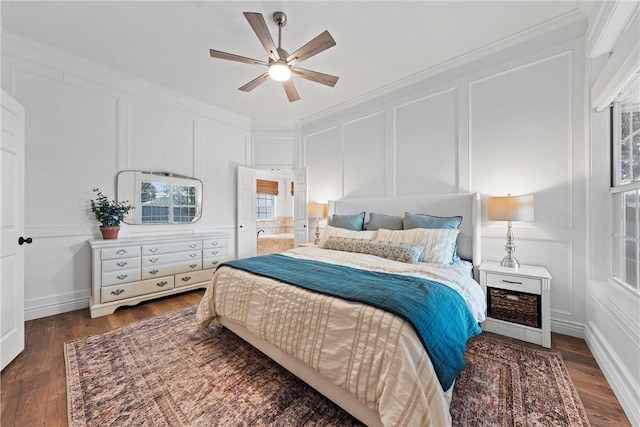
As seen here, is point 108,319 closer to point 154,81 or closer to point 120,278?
point 120,278

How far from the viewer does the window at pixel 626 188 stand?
1.74 m

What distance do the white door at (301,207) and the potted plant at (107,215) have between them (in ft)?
8.80

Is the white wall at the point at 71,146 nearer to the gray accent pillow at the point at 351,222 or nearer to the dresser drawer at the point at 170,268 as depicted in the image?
the dresser drawer at the point at 170,268

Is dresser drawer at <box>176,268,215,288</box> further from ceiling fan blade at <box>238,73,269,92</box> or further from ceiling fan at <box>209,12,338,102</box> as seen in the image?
ceiling fan at <box>209,12,338,102</box>

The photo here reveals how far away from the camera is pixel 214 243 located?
3.97 metres

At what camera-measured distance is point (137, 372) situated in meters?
1.83

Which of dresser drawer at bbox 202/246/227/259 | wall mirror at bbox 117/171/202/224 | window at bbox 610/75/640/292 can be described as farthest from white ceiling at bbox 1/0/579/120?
dresser drawer at bbox 202/246/227/259

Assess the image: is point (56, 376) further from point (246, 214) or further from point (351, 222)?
point (246, 214)

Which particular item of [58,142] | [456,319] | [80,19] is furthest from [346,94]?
[58,142]

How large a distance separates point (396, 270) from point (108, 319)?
124 inches

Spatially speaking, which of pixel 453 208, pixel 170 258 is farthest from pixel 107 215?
pixel 453 208

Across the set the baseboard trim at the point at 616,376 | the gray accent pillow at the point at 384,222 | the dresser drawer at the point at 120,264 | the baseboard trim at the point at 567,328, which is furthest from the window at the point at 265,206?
the baseboard trim at the point at 616,376

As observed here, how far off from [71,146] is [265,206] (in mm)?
4895

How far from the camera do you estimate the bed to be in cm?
114
